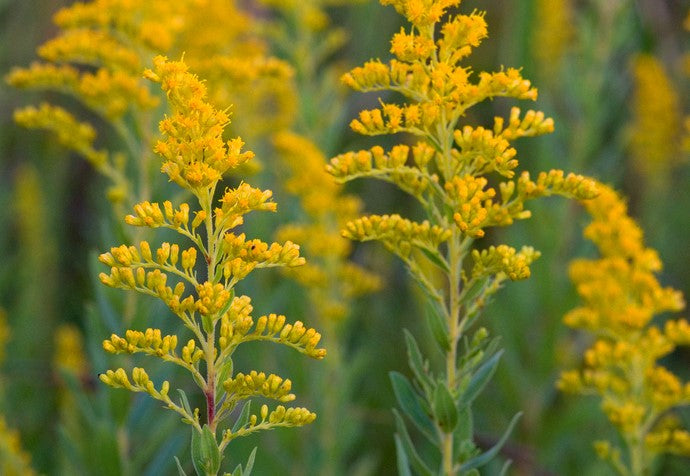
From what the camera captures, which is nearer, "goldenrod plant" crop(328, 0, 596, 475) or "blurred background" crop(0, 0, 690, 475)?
"goldenrod plant" crop(328, 0, 596, 475)

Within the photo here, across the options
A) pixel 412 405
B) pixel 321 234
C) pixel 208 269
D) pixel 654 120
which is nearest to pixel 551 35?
pixel 654 120

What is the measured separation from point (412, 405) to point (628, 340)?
762 millimetres

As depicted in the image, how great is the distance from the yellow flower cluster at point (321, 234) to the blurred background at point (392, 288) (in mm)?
238

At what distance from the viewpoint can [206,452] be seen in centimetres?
146

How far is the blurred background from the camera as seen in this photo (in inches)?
121

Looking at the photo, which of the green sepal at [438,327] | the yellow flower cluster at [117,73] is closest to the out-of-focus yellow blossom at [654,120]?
the yellow flower cluster at [117,73]

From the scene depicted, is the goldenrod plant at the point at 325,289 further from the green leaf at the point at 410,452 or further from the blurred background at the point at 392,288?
the green leaf at the point at 410,452

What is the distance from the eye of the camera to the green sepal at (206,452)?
4.75 ft

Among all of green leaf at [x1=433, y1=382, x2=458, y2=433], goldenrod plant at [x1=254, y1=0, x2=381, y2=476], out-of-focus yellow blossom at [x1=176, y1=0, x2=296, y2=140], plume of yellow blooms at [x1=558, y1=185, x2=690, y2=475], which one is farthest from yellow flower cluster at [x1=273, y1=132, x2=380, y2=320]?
green leaf at [x1=433, y1=382, x2=458, y2=433]

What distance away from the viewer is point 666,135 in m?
4.56

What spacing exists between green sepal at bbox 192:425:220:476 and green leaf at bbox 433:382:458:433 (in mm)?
441

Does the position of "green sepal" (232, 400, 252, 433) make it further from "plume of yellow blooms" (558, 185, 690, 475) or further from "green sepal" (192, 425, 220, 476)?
"plume of yellow blooms" (558, 185, 690, 475)

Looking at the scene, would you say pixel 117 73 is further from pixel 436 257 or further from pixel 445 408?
pixel 445 408

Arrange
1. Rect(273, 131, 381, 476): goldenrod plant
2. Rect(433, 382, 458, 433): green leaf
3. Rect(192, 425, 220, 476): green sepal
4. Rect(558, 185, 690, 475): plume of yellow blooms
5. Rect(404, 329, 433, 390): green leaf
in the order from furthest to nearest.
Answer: Rect(273, 131, 381, 476): goldenrod plant < Rect(558, 185, 690, 475): plume of yellow blooms < Rect(404, 329, 433, 390): green leaf < Rect(433, 382, 458, 433): green leaf < Rect(192, 425, 220, 476): green sepal
